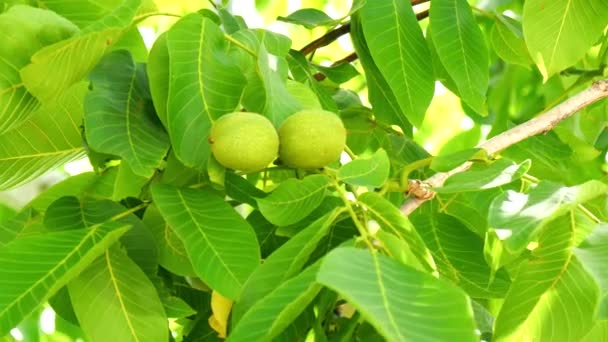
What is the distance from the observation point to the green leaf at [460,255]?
56.1 inches

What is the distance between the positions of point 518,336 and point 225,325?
41 cm

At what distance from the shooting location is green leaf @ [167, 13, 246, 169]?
1.28m

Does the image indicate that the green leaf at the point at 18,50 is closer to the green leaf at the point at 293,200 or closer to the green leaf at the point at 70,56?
the green leaf at the point at 70,56

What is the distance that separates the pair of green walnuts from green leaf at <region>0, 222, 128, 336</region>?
0.16 meters

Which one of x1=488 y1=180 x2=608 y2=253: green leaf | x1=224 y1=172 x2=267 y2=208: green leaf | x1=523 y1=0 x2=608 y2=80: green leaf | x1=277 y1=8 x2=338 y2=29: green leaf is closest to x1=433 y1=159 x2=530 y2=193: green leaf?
x1=488 y1=180 x2=608 y2=253: green leaf

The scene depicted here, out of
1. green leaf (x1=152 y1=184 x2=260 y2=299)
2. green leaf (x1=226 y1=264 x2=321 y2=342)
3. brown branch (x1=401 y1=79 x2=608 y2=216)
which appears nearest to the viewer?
green leaf (x1=226 y1=264 x2=321 y2=342)

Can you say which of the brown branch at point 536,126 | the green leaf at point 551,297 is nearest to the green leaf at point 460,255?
the brown branch at point 536,126

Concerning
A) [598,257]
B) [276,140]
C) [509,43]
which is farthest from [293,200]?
[509,43]

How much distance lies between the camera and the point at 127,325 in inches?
50.5

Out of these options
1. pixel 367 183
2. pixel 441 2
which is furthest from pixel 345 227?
pixel 441 2

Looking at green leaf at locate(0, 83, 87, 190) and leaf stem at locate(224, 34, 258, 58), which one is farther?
green leaf at locate(0, 83, 87, 190)

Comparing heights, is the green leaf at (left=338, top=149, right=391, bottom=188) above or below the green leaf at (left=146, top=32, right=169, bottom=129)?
below

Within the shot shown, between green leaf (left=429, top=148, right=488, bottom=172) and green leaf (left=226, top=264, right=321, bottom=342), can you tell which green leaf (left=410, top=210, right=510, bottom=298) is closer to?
green leaf (left=429, top=148, right=488, bottom=172)

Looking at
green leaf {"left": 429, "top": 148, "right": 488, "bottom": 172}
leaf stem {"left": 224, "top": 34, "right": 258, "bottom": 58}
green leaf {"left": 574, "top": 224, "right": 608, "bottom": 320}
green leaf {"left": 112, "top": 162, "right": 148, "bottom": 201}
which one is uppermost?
leaf stem {"left": 224, "top": 34, "right": 258, "bottom": 58}
